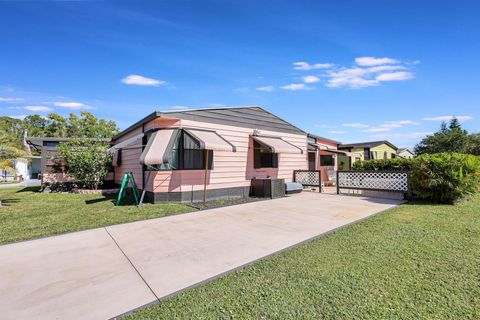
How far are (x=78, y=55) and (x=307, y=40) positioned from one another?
39.1 feet

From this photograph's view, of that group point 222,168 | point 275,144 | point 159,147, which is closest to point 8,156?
point 159,147

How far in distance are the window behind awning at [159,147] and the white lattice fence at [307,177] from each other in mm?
7834

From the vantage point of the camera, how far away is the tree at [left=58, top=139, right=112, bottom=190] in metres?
13.7

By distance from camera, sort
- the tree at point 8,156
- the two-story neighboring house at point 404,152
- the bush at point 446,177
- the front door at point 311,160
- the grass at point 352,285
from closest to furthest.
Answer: the grass at point 352,285
the bush at point 446,177
the tree at point 8,156
the front door at point 311,160
the two-story neighboring house at point 404,152

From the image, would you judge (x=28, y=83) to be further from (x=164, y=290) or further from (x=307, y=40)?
(x=164, y=290)

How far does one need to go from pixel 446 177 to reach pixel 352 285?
8.59m

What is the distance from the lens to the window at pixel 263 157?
11.9 m

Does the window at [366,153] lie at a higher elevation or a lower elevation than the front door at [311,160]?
higher

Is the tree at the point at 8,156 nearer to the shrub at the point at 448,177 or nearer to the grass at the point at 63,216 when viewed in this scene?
the grass at the point at 63,216

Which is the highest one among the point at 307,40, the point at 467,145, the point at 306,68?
the point at 307,40

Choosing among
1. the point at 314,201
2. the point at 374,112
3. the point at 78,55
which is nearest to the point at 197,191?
the point at 314,201

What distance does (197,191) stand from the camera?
32.2 ft

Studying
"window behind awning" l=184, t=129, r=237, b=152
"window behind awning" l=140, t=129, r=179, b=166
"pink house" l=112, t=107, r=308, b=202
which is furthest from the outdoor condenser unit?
"window behind awning" l=140, t=129, r=179, b=166

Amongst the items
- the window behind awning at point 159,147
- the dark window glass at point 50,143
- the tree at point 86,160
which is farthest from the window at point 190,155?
the dark window glass at point 50,143
